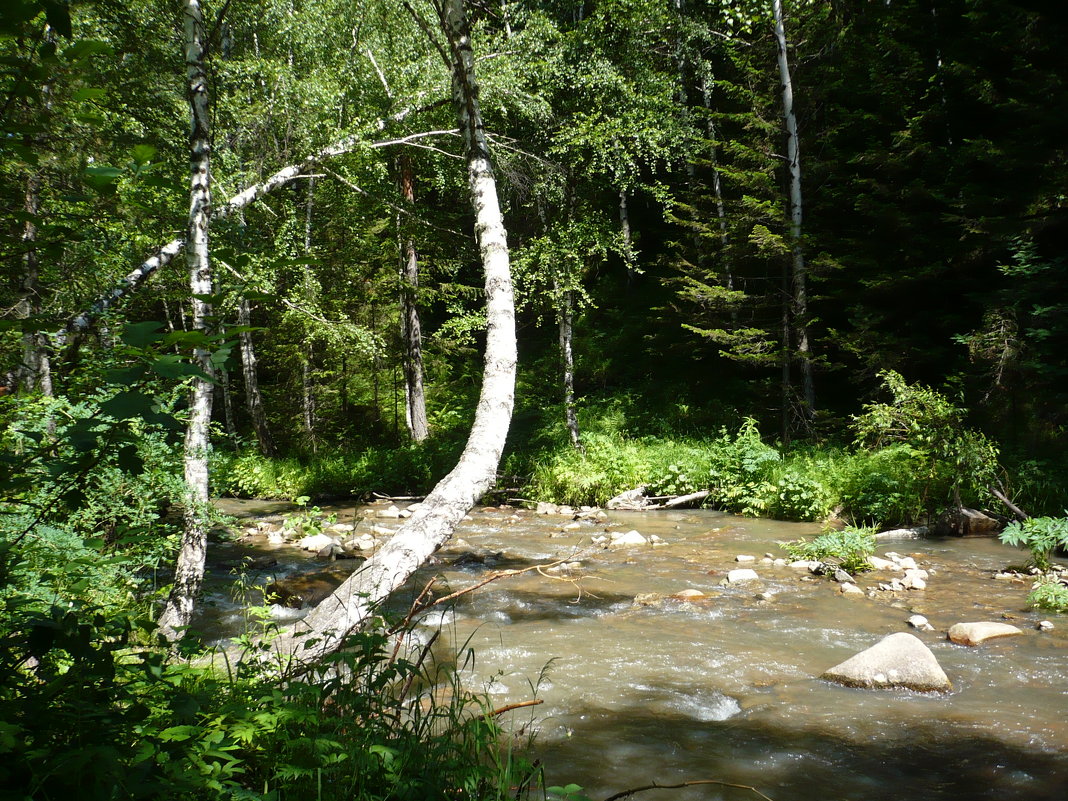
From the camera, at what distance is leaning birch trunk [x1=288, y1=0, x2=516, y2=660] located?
423 cm

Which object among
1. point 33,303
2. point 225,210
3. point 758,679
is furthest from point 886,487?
point 33,303

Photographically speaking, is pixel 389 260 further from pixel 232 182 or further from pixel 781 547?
pixel 781 547

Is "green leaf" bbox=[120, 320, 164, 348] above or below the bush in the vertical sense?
above

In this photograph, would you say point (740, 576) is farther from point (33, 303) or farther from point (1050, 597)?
point (33, 303)

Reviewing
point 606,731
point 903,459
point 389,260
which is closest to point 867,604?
point 606,731

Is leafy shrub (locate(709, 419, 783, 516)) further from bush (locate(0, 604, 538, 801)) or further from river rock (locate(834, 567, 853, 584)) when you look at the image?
bush (locate(0, 604, 538, 801))

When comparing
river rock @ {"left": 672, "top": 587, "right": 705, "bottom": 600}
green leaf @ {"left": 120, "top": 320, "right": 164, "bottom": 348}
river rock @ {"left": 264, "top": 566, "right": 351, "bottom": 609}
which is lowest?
river rock @ {"left": 672, "top": 587, "right": 705, "bottom": 600}

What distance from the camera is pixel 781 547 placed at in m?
9.53

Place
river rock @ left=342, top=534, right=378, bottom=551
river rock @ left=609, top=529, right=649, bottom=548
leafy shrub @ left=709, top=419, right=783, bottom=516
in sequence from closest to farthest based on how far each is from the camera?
river rock @ left=342, top=534, right=378, bottom=551
river rock @ left=609, top=529, right=649, bottom=548
leafy shrub @ left=709, top=419, right=783, bottom=516

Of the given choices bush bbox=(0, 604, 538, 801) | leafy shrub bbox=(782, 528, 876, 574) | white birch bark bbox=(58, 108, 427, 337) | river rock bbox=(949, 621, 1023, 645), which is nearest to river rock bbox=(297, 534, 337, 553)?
white birch bark bbox=(58, 108, 427, 337)

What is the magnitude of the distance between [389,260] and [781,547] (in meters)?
13.7

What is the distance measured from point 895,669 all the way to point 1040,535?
444cm

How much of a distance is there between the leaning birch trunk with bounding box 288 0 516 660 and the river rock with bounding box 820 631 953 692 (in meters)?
3.12

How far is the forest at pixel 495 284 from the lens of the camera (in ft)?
9.55
